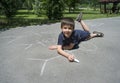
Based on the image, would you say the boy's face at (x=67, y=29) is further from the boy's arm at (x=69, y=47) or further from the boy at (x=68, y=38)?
the boy's arm at (x=69, y=47)

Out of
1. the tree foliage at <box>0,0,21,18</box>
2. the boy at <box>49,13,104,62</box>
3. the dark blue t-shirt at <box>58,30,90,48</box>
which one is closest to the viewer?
the boy at <box>49,13,104,62</box>

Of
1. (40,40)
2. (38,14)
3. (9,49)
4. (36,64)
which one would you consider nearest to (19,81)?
(36,64)

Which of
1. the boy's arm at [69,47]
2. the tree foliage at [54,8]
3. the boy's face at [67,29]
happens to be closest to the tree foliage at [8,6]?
the tree foliage at [54,8]

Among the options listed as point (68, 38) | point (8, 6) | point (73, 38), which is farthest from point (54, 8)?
point (68, 38)

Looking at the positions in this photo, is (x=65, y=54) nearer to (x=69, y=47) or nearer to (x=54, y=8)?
(x=69, y=47)

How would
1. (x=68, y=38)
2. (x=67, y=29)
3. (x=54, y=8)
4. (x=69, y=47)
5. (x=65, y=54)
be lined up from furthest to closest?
1. (x=54, y=8)
2. (x=69, y=47)
3. (x=68, y=38)
4. (x=67, y=29)
5. (x=65, y=54)

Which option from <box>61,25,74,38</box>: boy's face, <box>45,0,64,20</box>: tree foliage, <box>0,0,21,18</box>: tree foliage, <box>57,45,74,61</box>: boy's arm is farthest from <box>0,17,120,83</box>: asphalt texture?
<box>45,0,64,20</box>: tree foliage

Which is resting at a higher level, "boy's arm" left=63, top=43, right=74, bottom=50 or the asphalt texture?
"boy's arm" left=63, top=43, right=74, bottom=50

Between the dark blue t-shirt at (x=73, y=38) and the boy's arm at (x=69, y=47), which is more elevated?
the dark blue t-shirt at (x=73, y=38)

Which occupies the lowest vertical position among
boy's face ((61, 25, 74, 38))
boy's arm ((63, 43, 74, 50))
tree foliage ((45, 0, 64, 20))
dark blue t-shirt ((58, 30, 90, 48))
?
tree foliage ((45, 0, 64, 20))

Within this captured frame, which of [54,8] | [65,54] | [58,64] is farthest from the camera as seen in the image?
[54,8]

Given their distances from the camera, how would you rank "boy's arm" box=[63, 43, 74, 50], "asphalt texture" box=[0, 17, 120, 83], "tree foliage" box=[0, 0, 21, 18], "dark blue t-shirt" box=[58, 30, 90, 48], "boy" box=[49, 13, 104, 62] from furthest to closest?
"tree foliage" box=[0, 0, 21, 18] < "boy's arm" box=[63, 43, 74, 50] < "dark blue t-shirt" box=[58, 30, 90, 48] < "boy" box=[49, 13, 104, 62] < "asphalt texture" box=[0, 17, 120, 83]

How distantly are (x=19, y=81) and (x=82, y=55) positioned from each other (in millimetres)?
2103

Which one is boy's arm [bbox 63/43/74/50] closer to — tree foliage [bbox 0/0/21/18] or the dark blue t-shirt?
the dark blue t-shirt
